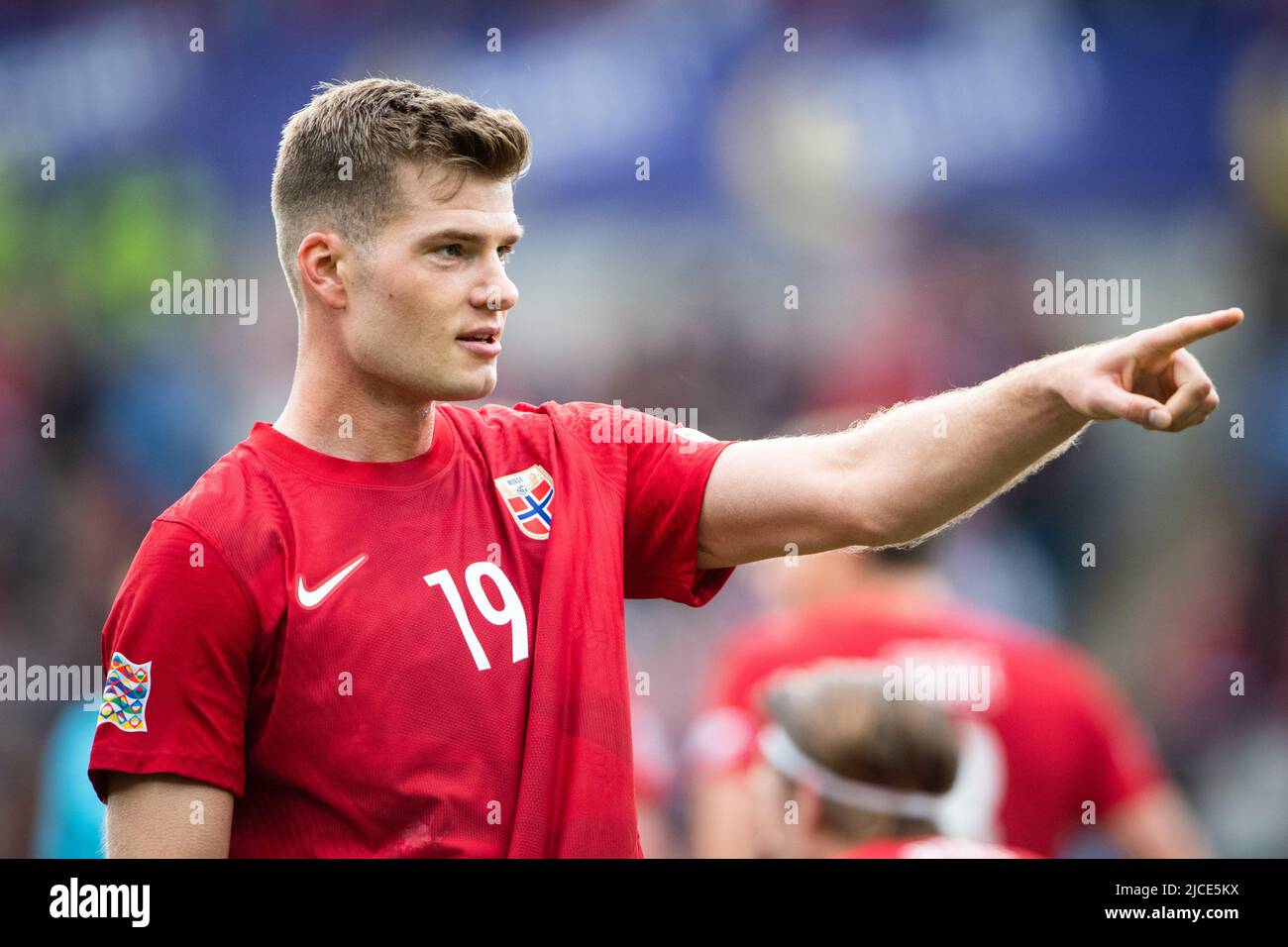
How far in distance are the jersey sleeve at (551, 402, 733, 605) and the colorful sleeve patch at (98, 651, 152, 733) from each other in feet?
3.10

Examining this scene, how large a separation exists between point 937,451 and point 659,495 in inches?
22.9

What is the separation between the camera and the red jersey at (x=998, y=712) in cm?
434

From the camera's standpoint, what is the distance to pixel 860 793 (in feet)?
10.4

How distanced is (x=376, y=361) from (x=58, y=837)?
3.40 meters

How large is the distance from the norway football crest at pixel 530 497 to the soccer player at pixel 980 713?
1.53 m

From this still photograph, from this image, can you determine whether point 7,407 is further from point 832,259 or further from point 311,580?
point 311,580

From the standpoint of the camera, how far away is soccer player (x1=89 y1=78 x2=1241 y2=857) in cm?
262
